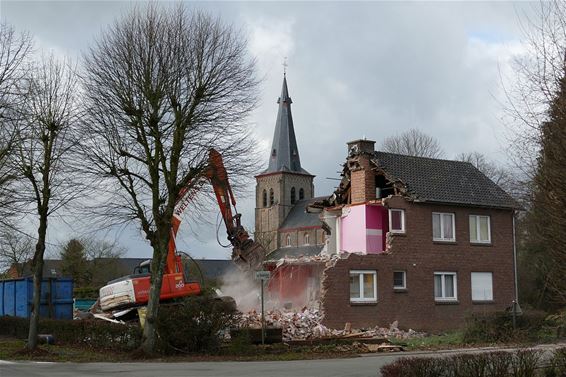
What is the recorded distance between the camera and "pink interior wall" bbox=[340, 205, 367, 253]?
36.8m

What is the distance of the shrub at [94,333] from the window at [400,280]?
15296 mm

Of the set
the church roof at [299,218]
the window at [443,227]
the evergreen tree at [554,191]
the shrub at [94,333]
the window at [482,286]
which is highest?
the church roof at [299,218]

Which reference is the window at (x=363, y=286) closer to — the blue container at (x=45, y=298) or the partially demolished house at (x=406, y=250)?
the partially demolished house at (x=406, y=250)

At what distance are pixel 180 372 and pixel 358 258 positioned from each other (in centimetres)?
1775

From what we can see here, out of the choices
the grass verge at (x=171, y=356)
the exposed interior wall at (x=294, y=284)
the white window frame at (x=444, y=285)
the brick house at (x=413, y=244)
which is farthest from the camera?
the exposed interior wall at (x=294, y=284)

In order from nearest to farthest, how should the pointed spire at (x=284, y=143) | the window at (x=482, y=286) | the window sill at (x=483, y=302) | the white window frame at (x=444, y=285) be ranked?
the white window frame at (x=444, y=285) < the window sill at (x=483, y=302) < the window at (x=482, y=286) < the pointed spire at (x=284, y=143)

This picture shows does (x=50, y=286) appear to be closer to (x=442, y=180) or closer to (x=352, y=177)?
(x=352, y=177)

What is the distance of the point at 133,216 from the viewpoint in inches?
878

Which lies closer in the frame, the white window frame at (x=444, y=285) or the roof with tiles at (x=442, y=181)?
the white window frame at (x=444, y=285)

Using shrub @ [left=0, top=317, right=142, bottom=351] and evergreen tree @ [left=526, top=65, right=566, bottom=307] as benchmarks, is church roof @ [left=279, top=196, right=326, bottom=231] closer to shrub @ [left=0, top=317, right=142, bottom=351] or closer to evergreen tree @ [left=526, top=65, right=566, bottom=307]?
shrub @ [left=0, top=317, right=142, bottom=351]

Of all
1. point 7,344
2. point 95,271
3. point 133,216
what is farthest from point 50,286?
point 95,271

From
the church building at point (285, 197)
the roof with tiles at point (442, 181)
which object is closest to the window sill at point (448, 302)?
the roof with tiles at point (442, 181)

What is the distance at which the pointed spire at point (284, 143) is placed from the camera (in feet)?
367

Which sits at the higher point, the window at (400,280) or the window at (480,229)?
the window at (480,229)
